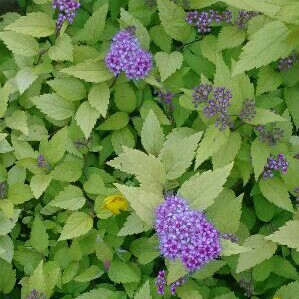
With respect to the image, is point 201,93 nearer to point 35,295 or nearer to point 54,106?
point 54,106

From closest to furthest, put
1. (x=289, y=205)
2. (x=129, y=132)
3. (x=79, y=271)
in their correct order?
(x=289, y=205)
(x=79, y=271)
(x=129, y=132)

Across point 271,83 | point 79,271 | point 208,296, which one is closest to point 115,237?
Result: point 79,271

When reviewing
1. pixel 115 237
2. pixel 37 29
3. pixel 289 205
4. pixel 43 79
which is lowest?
pixel 115 237

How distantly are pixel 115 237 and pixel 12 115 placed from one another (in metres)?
1.17

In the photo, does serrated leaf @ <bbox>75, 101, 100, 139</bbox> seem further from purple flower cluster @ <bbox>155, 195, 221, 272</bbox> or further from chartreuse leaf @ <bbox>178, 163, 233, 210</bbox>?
purple flower cluster @ <bbox>155, 195, 221, 272</bbox>

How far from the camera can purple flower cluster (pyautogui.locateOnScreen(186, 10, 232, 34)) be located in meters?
3.45

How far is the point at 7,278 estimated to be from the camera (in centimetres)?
329

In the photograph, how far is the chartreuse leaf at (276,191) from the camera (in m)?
3.13

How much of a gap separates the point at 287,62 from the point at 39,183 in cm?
188

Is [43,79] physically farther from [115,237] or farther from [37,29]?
[115,237]

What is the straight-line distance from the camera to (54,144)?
3.35 meters

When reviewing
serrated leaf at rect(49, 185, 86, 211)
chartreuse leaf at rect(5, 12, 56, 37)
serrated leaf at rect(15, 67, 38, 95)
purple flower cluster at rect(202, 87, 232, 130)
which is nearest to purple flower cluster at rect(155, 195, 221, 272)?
purple flower cluster at rect(202, 87, 232, 130)

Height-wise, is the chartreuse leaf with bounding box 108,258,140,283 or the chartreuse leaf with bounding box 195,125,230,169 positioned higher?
the chartreuse leaf with bounding box 195,125,230,169

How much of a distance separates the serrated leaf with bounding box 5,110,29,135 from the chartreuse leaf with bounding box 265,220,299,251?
1.82m
